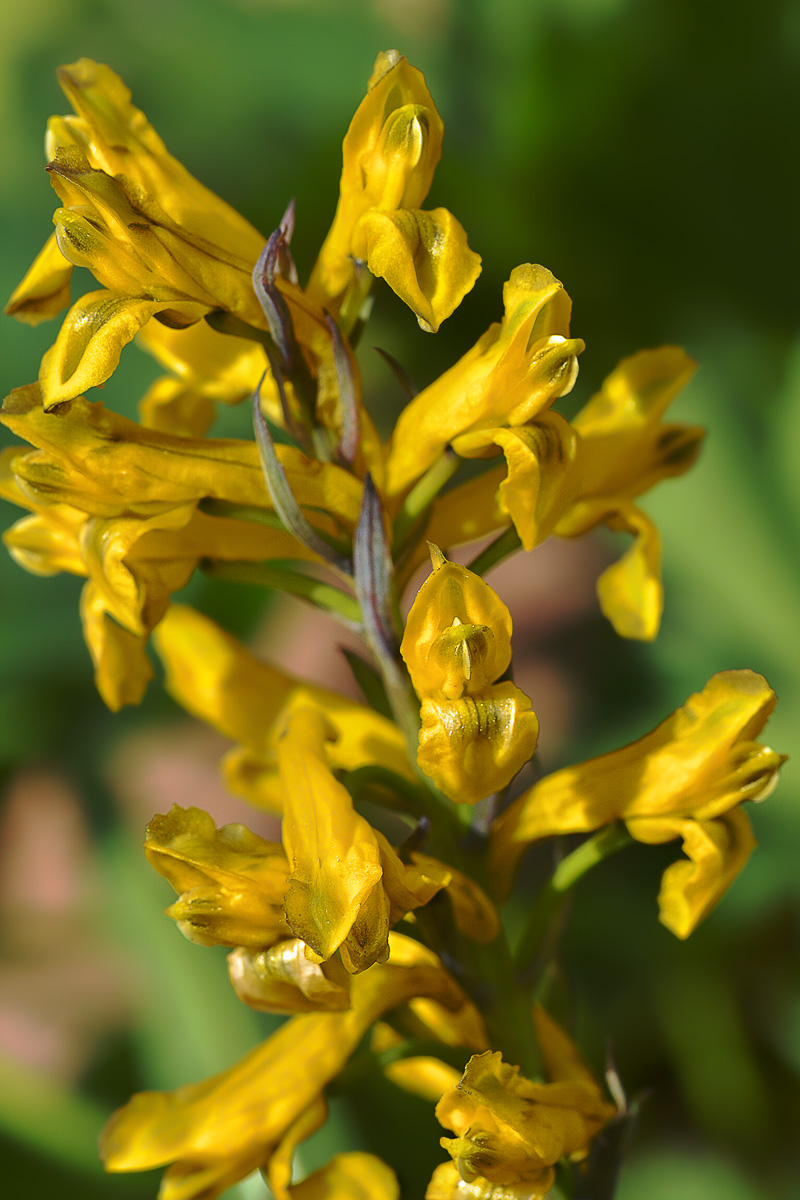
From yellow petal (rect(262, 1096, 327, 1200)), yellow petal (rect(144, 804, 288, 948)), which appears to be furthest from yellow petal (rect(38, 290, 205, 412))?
yellow petal (rect(262, 1096, 327, 1200))

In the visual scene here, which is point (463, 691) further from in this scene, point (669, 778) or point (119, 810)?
point (119, 810)

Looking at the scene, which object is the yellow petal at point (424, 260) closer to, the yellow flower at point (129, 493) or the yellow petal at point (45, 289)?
the yellow flower at point (129, 493)

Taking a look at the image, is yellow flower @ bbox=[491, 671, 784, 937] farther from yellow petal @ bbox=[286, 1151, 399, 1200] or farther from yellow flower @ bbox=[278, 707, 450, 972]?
yellow petal @ bbox=[286, 1151, 399, 1200]

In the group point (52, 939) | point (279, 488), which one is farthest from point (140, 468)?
point (52, 939)

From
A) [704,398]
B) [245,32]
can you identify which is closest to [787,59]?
[704,398]

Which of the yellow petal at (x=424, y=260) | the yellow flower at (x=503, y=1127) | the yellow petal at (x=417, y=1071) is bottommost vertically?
the yellow petal at (x=417, y=1071)

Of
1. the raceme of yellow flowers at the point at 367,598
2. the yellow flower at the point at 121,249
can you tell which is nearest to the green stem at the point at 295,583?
the raceme of yellow flowers at the point at 367,598
